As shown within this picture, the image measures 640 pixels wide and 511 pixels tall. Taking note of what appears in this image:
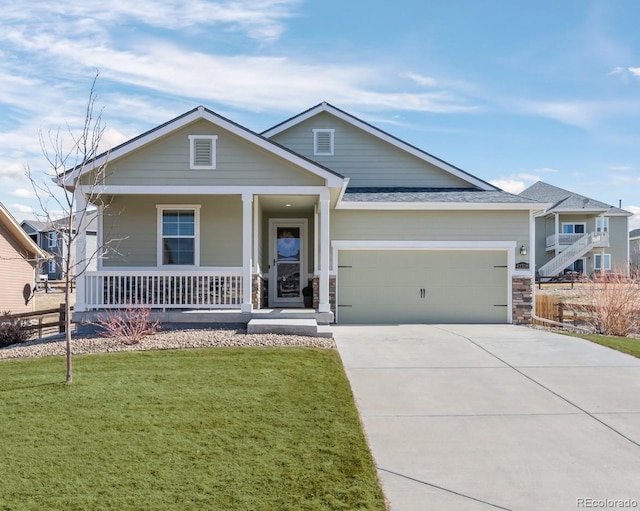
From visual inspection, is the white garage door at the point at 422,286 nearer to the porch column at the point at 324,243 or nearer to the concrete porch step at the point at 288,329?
the porch column at the point at 324,243

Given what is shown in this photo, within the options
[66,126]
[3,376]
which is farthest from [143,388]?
[66,126]

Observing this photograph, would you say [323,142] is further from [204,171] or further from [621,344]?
[621,344]

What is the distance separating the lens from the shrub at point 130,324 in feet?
34.6

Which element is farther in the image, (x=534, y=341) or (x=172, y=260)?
(x=172, y=260)

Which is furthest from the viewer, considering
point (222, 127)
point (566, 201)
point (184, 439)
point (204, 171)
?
point (566, 201)

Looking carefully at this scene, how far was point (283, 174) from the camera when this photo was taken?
12.8 meters

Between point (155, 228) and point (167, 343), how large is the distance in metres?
4.95

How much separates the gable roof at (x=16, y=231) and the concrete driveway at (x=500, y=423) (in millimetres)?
18685

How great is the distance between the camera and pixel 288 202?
1481 centimetres

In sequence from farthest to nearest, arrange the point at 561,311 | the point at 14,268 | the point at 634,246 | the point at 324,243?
the point at 634,246 < the point at 14,268 < the point at 561,311 < the point at 324,243

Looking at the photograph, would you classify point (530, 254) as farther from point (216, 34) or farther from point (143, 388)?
point (143, 388)

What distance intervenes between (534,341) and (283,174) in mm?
6614

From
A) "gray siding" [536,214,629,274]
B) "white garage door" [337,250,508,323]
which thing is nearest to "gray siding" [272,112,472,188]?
"white garage door" [337,250,508,323]

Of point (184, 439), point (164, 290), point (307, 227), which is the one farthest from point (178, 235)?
point (184, 439)
